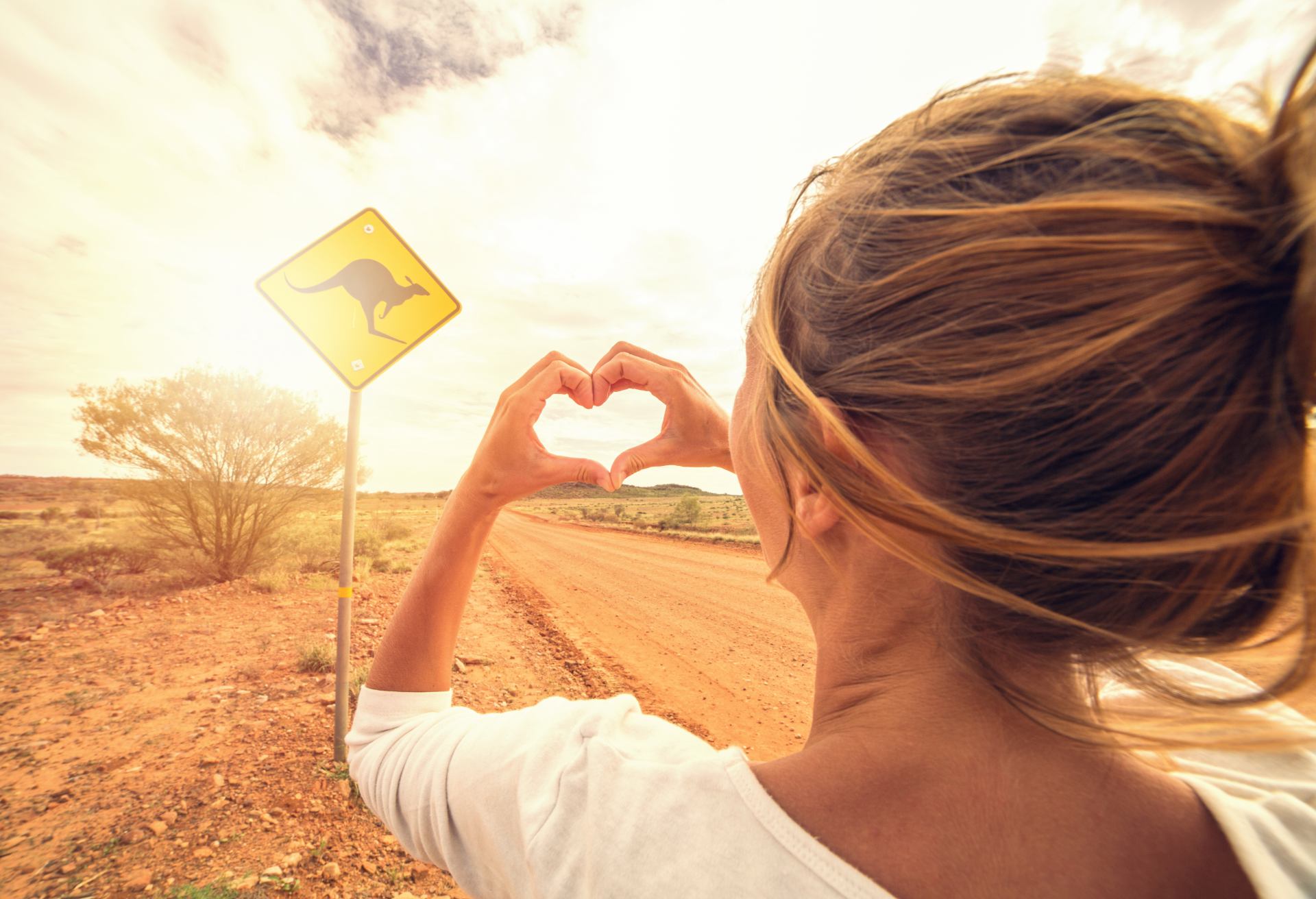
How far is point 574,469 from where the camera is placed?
1424mm

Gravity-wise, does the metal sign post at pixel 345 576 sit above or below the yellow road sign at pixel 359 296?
below

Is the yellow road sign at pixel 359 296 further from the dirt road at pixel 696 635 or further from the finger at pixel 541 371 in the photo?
the dirt road at pixel 696 635

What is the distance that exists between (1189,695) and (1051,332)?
0.71m

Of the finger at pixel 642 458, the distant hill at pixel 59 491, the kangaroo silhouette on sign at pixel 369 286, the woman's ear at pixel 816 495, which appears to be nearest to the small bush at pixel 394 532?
the distant hill at pixel 59 491

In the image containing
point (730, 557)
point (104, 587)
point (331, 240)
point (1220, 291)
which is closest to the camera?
point (1220, 291)

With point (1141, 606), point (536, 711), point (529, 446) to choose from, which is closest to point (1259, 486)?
point (1141, 606)

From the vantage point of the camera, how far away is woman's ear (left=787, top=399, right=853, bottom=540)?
900 mm

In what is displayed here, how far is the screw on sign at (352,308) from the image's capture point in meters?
3.43

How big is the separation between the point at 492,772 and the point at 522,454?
690 millimetres

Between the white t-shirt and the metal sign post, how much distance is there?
2.91 m

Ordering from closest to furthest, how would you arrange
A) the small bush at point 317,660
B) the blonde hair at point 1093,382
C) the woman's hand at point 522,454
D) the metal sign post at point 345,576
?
the blonde hair at point 1093,382, the woman's hand at point 522,454, the metal sign post at point 345,576, the small bush at point 317,660

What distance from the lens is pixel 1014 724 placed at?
2.48ft

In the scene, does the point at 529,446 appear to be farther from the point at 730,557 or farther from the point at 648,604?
the point at 730,557

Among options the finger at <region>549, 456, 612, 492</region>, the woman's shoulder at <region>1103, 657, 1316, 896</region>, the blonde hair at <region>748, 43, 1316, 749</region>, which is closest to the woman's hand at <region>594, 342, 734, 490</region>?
the finger at <region>549, 456, 612, 492</region>
